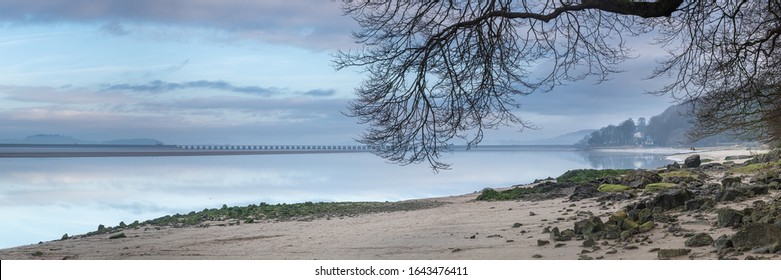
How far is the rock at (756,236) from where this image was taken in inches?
337

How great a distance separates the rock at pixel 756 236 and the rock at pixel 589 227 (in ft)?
6.50

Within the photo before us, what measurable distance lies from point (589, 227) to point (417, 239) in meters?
2.67

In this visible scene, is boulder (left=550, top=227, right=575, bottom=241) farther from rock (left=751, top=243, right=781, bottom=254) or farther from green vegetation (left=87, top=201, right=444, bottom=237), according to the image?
green vegetation (left=87, top=201, right=444, bottom=237)

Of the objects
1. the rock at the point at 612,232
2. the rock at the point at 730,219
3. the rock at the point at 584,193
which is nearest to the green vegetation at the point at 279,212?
the rock at the point at 584,193

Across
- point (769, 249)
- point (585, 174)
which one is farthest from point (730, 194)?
point (585, 174)

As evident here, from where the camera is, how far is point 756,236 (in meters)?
8.61

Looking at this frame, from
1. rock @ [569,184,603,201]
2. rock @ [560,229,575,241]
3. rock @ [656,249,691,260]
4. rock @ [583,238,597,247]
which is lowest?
rock @ [656,249,691,260]

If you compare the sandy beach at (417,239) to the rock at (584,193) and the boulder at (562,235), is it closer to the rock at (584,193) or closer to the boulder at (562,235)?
the boulder at (562,235)

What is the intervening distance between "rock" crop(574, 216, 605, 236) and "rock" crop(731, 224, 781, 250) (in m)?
1.98

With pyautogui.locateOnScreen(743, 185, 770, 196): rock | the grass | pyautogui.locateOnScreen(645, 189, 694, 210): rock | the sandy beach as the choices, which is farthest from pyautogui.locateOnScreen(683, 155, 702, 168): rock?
pyautogui.locateOnScreen(645, 189, 694, 210): rock

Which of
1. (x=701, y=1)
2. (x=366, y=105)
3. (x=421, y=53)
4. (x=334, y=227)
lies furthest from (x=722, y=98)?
(x=334, y=227)

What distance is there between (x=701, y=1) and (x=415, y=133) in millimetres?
5015

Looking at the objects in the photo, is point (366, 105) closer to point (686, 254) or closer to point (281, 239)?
point (281, 239)

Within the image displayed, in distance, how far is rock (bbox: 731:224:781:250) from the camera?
8.55m
